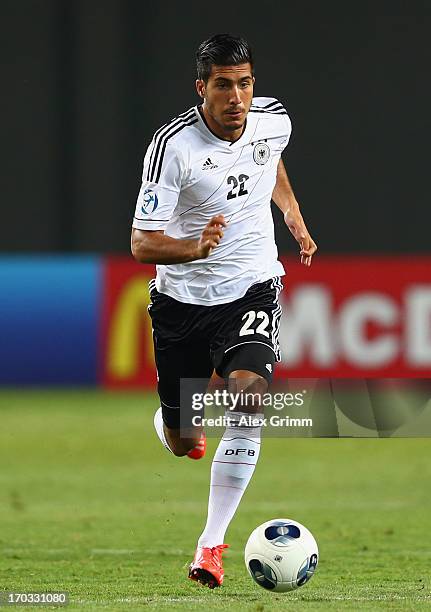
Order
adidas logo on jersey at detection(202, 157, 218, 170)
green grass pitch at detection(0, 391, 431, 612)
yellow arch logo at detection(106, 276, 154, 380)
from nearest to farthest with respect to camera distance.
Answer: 1. green grass pitch at detection(0, 391, 431, 612)
2. adidas logo on jersey at detection(202, 157, 218, 170)
3. yellow arch logo at detection(106, 276, 154, 380)

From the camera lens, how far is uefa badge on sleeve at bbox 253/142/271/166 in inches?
252

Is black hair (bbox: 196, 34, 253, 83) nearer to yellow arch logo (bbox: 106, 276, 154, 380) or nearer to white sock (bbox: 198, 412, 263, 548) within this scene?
white sock (bbox: 198, 412, 263, 548)

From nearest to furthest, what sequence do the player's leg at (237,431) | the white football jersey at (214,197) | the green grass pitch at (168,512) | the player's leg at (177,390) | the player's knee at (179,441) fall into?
the green grass pitch at (168,512) < the player's leg at (237,431) < the white football jersey at (214,197) < the player's leg at (177,390) < the player's knee at (179,441)

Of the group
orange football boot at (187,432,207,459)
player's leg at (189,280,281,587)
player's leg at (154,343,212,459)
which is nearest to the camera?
player's leg at (189,280,281,587)

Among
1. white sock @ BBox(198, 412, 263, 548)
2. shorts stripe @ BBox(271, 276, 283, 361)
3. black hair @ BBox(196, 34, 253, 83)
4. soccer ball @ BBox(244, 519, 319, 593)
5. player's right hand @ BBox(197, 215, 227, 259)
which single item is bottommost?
soccer ball @ BBox(244, 519, 319, 593)

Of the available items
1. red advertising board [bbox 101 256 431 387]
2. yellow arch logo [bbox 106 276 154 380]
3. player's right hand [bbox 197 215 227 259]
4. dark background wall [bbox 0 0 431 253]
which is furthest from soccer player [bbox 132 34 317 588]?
dark background wall [bbox 0 0 431 253]

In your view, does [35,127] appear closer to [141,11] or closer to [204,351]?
[141,11]

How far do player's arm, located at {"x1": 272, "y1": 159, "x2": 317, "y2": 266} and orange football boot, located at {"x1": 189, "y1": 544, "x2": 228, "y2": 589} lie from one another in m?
1.53

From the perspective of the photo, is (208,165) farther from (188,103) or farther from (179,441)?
(188,103)

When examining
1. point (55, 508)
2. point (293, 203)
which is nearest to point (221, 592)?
point (293, 203)

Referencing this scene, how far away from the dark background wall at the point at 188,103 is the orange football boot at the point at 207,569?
10.5 meters

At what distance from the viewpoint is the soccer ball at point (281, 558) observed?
5578mm

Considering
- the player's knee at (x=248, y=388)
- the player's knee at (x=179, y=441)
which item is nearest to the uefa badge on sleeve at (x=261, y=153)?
the player's knee at (x=248, y=388)

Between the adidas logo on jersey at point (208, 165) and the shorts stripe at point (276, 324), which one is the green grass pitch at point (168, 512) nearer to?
the shorts stripe at point (276, 324)
